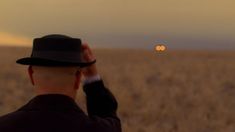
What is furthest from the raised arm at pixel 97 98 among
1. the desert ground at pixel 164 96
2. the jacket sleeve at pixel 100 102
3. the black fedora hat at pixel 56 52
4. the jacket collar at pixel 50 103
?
the desert ground at pixel 164 96

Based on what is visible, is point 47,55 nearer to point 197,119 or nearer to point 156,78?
point 197,119

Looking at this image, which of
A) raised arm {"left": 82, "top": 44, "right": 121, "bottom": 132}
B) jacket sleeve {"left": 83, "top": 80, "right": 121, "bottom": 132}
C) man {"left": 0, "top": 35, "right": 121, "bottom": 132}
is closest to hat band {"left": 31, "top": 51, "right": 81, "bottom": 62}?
man {"left": 0, "top": 35, "right": 121, "bottom": 132}

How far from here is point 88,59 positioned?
3119 millimetres

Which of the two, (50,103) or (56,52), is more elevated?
(56,52)

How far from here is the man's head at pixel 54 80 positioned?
2.89 m

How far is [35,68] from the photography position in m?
2.93

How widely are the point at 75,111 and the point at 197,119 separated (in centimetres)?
1198

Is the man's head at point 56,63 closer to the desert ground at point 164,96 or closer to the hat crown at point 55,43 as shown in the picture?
the hat crown at point 55,43

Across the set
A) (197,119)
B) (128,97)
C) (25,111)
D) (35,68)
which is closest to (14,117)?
(25,111)

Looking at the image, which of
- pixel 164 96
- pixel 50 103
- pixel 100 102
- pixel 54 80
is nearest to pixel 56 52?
pixel 54 80

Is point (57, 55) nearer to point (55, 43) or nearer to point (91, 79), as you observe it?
point (55, 43)

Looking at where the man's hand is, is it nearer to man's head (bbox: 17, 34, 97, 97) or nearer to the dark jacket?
man's head (bbox: 17, 34, 97, 97)

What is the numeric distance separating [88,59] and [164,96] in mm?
14677

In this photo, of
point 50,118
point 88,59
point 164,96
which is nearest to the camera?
point 50,118
